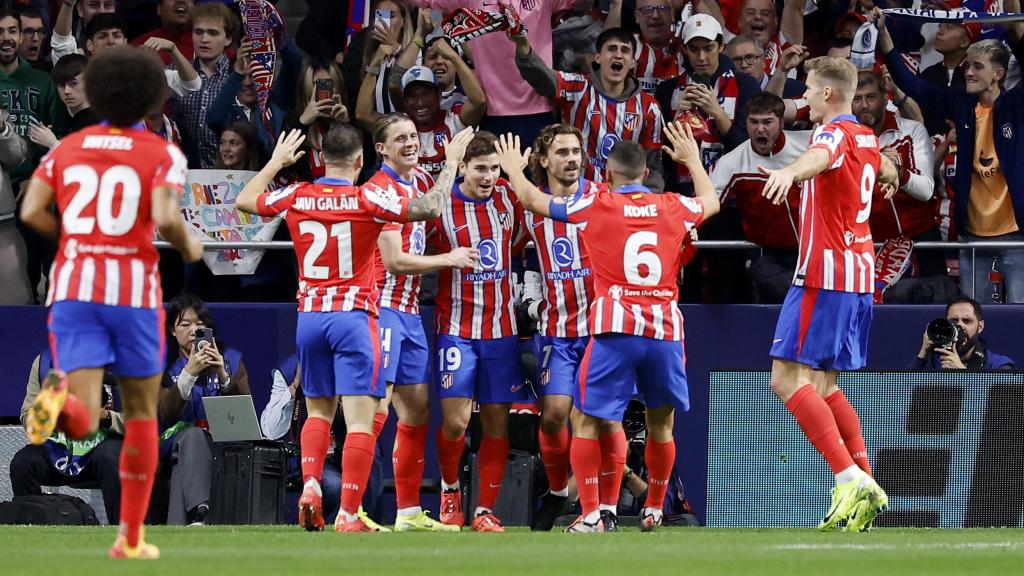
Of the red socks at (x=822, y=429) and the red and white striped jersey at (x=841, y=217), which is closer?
the red socks at (x=822, y=429)

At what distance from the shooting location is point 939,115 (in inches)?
523

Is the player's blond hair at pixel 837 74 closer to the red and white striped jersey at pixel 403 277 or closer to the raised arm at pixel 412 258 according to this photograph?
the raised arm at pixel 412 258

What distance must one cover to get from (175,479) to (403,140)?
3027 mm

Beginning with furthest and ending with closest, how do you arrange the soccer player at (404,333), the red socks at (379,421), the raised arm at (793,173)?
the red socks at (379,421) < the soccer player at (404,333) < the raised arm at (793,173)

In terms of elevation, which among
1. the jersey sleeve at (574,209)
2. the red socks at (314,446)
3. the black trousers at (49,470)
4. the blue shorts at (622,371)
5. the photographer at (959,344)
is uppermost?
the jersey sleeve at (574,209)

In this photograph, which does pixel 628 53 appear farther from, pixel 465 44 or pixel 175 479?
pixel 175 479

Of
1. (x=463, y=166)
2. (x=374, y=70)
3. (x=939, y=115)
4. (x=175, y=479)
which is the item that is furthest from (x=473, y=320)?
(x=939, y=115)

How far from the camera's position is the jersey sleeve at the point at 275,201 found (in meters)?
9.38

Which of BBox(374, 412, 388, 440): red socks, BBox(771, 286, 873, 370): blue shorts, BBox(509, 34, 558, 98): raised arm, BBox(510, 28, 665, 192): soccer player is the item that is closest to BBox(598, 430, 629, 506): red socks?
BBox(771, 286, 873, 370): blue shorts

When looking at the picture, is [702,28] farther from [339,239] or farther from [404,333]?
[339,239]

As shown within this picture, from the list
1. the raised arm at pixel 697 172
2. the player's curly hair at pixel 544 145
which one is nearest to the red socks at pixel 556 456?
the player's curly hair at pixel 544 145

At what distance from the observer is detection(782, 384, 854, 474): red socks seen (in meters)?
9.30

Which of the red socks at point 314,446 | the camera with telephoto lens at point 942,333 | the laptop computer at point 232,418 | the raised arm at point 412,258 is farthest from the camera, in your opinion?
the laptop computer at point 232,418

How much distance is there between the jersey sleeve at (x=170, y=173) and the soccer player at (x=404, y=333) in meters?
3.00
